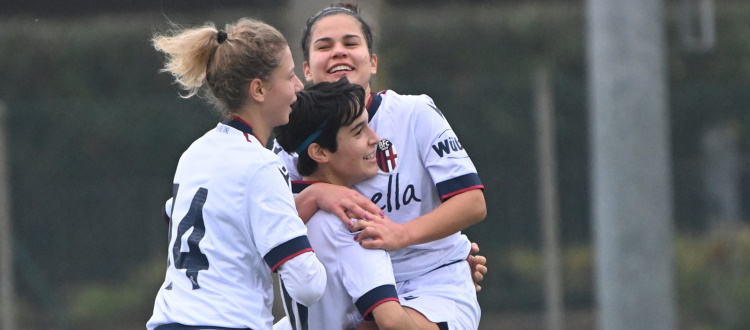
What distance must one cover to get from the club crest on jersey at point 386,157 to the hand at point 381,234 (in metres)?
0.23

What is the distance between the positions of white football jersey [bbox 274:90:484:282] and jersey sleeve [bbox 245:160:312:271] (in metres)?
0.54

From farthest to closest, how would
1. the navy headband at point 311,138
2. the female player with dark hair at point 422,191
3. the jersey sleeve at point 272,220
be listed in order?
the female player with dark hair at point 422,191 < the navy headband at point 311,138 < the jersey sleeve at point 272,220

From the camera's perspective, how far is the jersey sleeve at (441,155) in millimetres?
3523

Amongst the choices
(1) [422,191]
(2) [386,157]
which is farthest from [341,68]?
(1) [422,191]

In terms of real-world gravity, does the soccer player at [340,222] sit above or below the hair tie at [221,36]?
below

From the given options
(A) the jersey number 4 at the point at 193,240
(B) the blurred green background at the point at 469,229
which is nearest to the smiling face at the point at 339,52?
(A) the jersey number 4 at the point at 193,240

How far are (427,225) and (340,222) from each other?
10.9 inches

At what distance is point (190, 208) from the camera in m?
3.02

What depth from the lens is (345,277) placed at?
3.26 meters

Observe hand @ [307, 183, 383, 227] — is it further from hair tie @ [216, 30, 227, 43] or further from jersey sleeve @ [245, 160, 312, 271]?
hair tie @ [216, 30, 227, 43]

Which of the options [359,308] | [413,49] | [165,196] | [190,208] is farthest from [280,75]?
[413,49]

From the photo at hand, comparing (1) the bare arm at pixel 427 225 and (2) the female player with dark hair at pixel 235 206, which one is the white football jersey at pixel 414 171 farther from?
(2) the female player with dark hair at pixel 235 206

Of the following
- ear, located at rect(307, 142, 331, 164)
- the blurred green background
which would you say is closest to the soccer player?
ear, located at rect(307, 142, 331, 164)

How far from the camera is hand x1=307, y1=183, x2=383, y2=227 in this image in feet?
10.8
